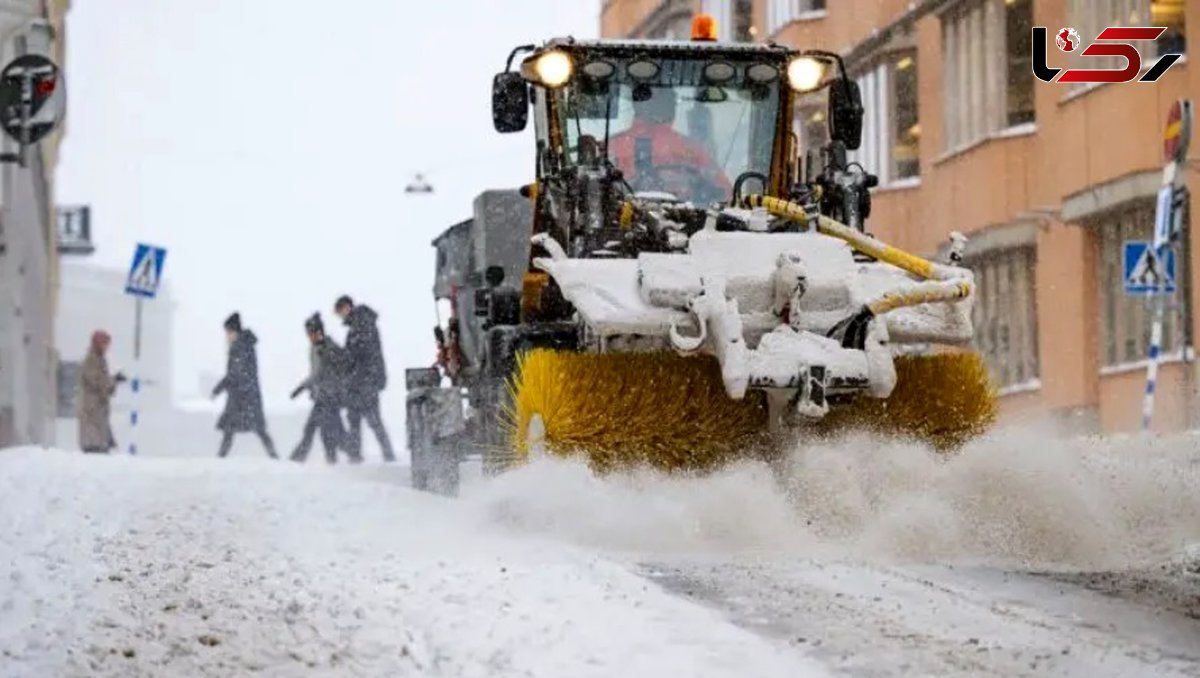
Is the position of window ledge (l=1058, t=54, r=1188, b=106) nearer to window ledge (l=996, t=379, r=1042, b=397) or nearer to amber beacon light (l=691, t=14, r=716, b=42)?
window ledge (l=996, t=379, r=1042, b=397)

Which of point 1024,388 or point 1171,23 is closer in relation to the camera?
point 1171,23

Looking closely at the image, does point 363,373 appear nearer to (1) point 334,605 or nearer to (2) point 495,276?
(2) point 495,276

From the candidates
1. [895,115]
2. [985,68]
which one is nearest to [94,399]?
[985,68]

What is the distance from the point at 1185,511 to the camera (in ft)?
31.4

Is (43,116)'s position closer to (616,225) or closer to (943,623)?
(616,225)

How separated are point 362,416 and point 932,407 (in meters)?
11.4

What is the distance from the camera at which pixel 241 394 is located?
21.9 m

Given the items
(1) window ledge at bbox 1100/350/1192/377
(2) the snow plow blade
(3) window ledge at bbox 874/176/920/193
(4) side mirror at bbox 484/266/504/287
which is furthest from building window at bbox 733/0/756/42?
(2) the snow plow blade

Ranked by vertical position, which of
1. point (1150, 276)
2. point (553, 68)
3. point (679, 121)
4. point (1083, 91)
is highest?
point (1083, 91)

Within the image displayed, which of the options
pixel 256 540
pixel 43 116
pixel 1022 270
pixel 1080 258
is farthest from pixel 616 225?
pixel 1022 270

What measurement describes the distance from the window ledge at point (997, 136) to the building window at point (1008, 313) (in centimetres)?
141

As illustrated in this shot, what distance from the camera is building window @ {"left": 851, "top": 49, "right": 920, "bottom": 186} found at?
1245 inches

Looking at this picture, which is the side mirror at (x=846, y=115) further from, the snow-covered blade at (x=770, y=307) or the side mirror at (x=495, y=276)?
the side mirror at (x=495, y=276)

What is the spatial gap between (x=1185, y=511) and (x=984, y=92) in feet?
62.6
